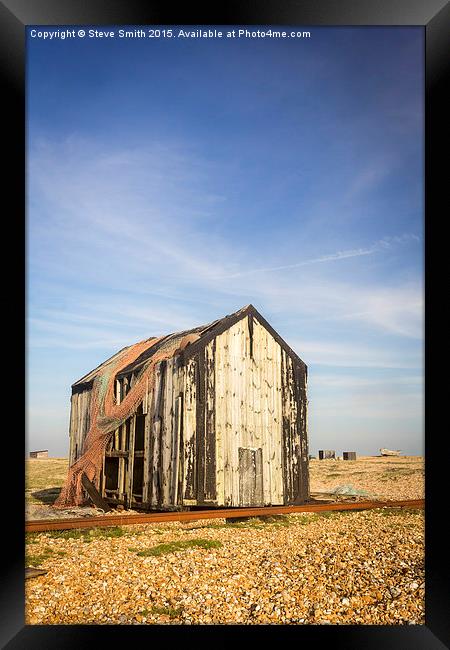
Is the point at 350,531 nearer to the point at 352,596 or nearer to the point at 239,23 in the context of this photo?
the point at 352,596

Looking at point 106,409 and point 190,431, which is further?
point 106,409

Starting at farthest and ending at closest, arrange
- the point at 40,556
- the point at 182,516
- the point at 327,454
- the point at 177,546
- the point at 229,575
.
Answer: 1. the point at 327,454
2. the point at 182,516
3. the point at 177,546
4. the point at 40,556
5. the point at 229,575

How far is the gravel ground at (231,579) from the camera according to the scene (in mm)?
5996

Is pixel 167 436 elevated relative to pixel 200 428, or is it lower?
lower

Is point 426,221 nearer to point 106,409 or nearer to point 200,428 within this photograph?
point 200,428

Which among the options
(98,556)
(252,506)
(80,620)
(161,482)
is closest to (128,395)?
(161,482)

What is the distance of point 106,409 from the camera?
581 inches

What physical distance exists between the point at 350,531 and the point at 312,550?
1656 millimetres

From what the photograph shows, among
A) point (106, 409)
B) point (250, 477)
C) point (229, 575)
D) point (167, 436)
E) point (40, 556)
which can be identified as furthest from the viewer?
point (106, 409)

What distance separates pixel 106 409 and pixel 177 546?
6969 mm

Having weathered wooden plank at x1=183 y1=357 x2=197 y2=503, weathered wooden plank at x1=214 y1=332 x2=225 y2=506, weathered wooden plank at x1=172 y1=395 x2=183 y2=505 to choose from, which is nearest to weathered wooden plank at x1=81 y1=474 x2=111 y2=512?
weathered wooden plank at x1=172 y1=395 x2=183 y2=505

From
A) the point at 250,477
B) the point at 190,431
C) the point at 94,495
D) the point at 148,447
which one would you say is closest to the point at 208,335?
the point at 190,431

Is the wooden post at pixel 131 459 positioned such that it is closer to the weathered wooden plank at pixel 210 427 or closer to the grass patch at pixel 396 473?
the weathered wooden plank at pixel 210 427

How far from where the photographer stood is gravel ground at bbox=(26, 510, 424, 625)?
19.7ft
